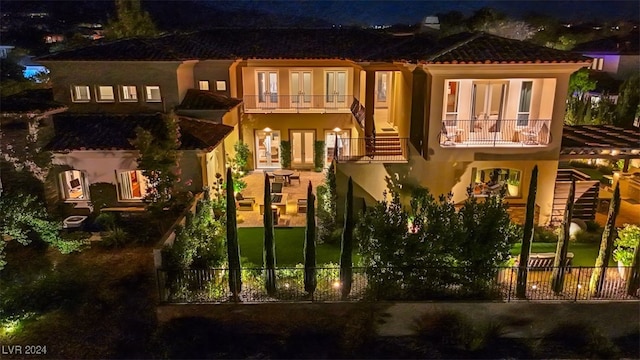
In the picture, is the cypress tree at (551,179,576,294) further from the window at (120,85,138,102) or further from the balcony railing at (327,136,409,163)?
the window at (120,85,138,102)

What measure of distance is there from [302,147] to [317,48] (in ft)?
18.4

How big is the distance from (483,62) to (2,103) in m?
18.1

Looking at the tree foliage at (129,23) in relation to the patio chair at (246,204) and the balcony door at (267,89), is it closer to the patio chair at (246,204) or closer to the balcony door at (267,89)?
the balcony door at (267,89)

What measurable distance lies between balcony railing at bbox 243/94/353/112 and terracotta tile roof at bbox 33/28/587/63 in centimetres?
274

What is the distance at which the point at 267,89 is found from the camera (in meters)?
26.9

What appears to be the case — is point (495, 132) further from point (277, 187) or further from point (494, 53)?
point (277, 187)

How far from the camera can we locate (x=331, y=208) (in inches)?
778

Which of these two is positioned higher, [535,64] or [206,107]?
[535,64]

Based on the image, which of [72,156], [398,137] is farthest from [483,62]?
[72,156]

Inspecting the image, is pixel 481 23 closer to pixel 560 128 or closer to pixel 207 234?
pixel 560 128

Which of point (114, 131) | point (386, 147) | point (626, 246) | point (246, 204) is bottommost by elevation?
point (246, 204)

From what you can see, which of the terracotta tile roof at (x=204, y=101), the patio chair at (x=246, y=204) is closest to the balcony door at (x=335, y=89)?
the terracotta tile roof at (x=204, y=101)

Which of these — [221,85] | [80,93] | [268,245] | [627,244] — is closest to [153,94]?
[80,93]

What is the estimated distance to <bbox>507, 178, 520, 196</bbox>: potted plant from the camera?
21.1 metres
